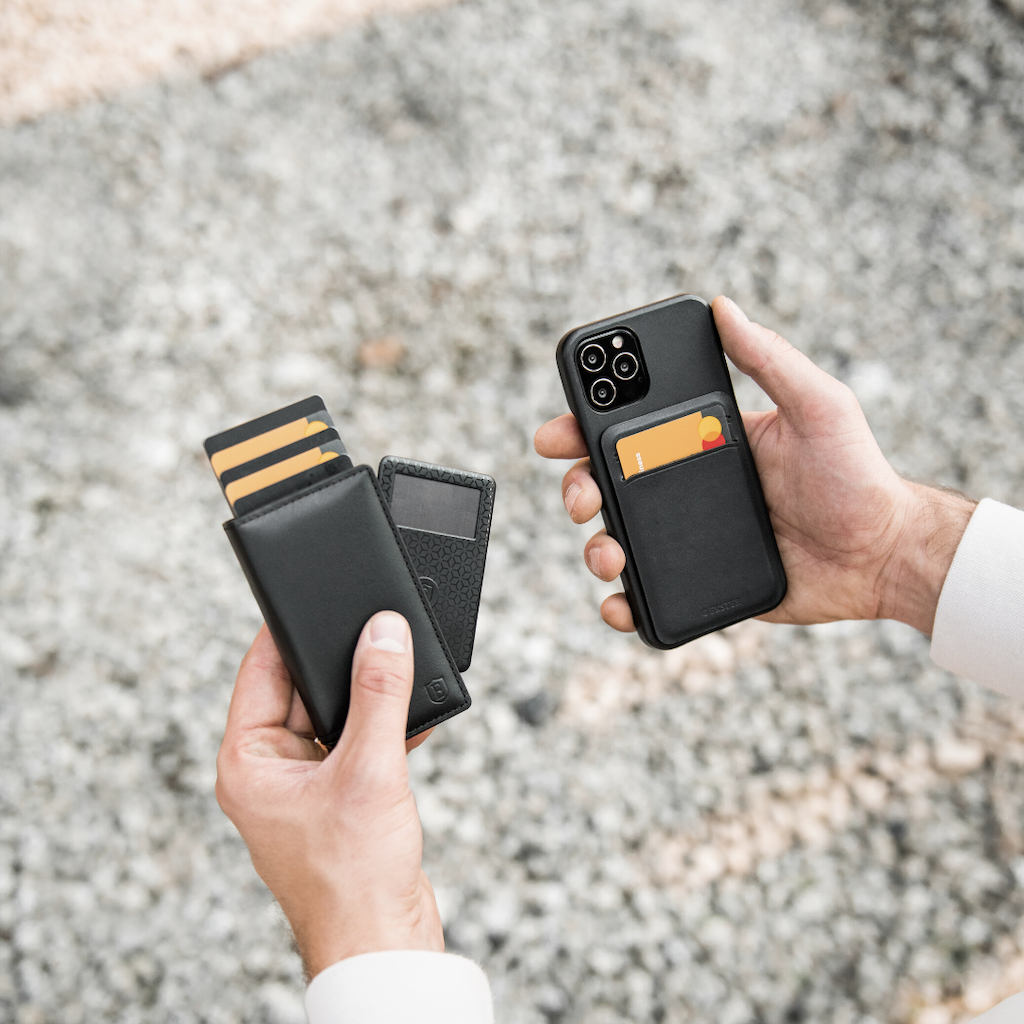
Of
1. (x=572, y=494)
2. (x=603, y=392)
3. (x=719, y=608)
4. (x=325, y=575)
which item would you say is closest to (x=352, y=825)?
(x=325, y=575)

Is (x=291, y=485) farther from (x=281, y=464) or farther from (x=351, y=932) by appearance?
(x=351, y=932)

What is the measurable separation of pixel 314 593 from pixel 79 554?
1.29m

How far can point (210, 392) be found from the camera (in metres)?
2.60

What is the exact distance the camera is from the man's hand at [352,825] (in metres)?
1.44

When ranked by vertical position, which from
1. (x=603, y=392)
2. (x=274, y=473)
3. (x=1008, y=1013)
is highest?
(x=274, y=473)

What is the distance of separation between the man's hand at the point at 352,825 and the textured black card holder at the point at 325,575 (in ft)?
0.31

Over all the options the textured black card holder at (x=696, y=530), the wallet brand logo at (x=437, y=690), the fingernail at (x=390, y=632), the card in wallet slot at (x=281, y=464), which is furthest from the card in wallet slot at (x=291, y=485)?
the textured black card holder at (x=696, y=530)

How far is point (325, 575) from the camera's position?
5.39 ft

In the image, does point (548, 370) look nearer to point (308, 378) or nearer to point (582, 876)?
point (308, 378)

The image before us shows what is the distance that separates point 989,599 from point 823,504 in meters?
0.41

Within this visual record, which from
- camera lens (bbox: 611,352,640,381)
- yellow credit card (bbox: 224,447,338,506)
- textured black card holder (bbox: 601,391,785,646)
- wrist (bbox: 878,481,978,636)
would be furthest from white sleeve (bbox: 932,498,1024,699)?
yellow credit card (bbox: 224,447,338,506)

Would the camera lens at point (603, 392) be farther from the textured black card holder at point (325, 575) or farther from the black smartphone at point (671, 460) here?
the textured black card holder at point (325, 575)

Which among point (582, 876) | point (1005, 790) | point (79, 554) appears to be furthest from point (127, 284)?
point (1005, 790)

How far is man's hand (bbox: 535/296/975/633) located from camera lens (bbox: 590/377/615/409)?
0.08m
